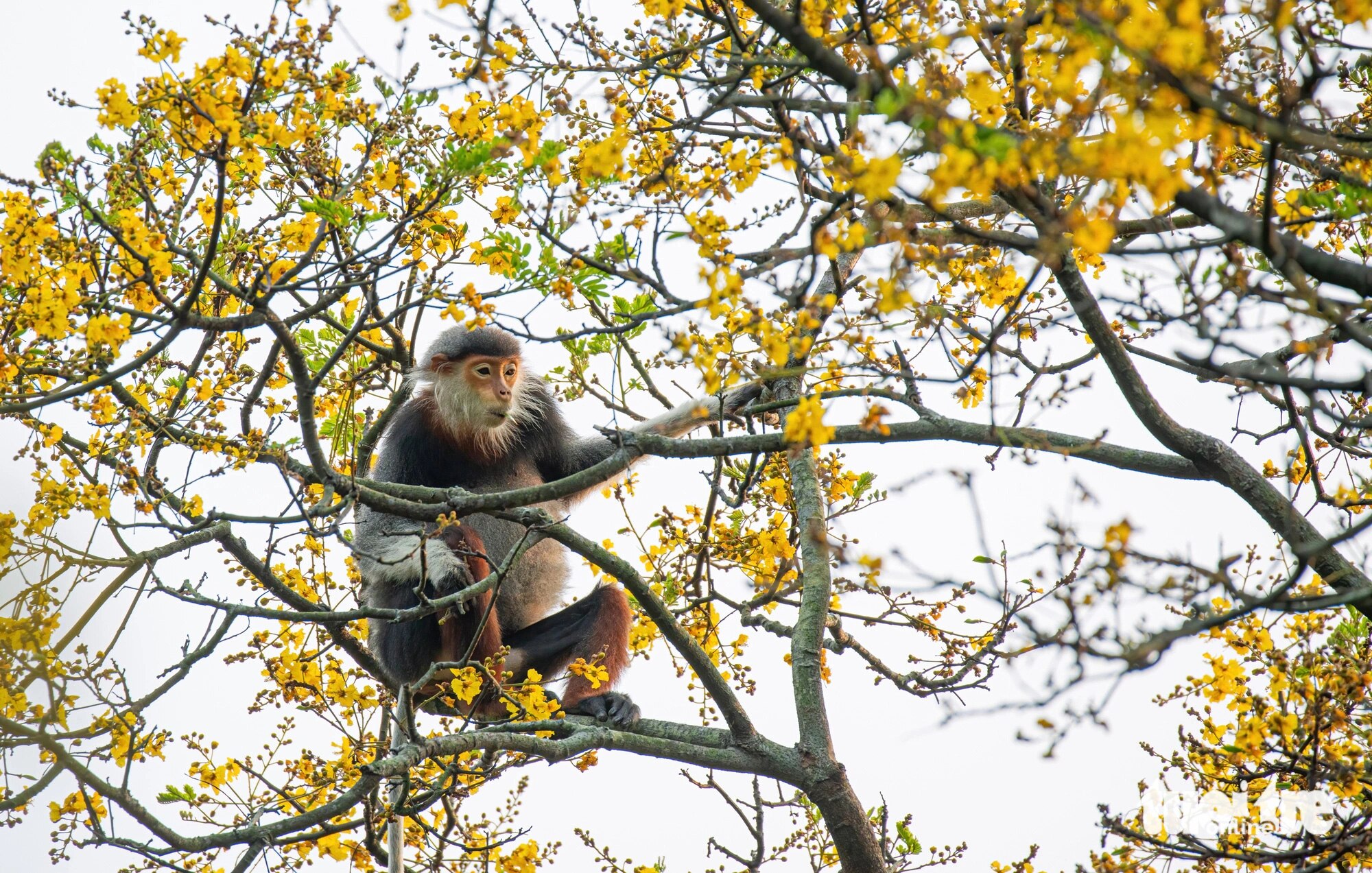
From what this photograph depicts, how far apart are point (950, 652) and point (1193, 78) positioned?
2.92m

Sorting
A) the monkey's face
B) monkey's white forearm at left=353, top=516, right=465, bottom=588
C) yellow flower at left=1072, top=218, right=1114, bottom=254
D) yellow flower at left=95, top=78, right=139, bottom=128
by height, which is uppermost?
the monkey's face

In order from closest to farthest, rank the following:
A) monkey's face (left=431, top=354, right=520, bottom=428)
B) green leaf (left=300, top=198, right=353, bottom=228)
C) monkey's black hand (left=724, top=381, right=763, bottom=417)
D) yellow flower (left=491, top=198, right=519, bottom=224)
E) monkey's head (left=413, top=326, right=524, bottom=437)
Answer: green leaf (left=300, top=198, right=353, bottom=228) → yellow flower (left=491, top=198, right=519, bottom=224) → monkey's black hand (left=724, top=381, right=763, bottom=417) → monkey's face (left=431, top=354, right=520, bottom=428) → monkey's head (left=413, top=326, right=524, bottom=437)

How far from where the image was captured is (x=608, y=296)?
12.5ft

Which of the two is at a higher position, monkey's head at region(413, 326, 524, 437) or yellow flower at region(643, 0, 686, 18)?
monkey's head at region(413, 326, 524, 437)

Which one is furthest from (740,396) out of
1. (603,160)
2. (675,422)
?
(603,160)

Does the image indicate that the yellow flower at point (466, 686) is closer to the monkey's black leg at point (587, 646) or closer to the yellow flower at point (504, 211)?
the monkey's black leg at point (587, 646)

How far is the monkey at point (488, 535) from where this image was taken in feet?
16.4

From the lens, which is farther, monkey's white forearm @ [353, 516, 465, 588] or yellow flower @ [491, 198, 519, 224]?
monkey's white forearm @ [353, 516, 465, 588]

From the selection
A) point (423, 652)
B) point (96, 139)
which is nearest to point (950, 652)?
point (423, 652)

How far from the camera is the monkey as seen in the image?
16.4 feet

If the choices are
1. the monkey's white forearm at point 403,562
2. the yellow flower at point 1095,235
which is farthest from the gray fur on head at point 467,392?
the yellow flower at point 1095,235

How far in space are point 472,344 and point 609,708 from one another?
1.82 m

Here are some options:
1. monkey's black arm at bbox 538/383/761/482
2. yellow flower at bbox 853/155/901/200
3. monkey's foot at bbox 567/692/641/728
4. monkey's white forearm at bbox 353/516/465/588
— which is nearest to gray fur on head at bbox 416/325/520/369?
monkey's black arm at bbox 538/383/761/482

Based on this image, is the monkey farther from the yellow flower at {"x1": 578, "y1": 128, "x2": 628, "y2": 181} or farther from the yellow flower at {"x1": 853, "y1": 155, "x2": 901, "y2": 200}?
the yellow flower at {"x1": 853, "y1": 155, "x2": 901, "y2": 200}
